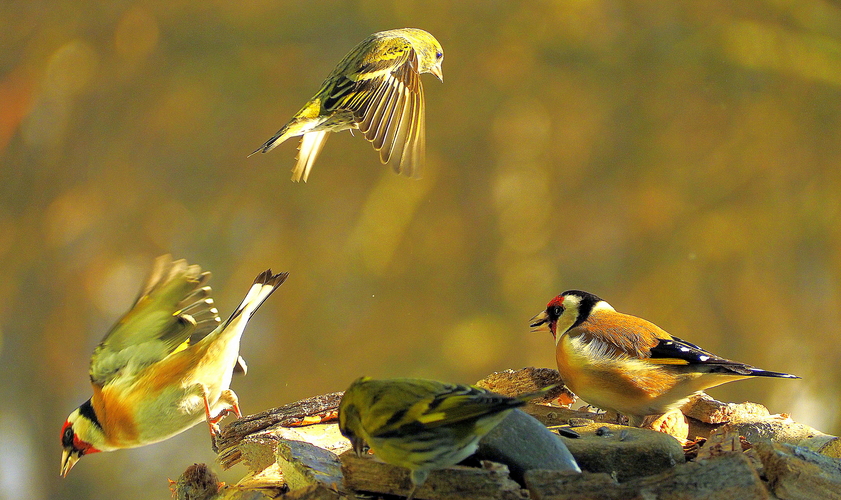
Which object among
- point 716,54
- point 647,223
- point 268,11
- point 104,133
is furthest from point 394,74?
point 716,54

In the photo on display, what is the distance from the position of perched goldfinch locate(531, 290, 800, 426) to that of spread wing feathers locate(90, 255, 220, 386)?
1.06m

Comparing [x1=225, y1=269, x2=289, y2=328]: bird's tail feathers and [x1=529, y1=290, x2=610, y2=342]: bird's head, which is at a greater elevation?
[x1=225, y1=269, x2=289, y2=328]: bird's tail feathers

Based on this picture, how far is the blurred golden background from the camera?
10.4ft

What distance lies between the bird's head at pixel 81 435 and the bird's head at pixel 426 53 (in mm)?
1353

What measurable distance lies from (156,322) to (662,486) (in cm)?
129

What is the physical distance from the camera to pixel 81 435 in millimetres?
1979

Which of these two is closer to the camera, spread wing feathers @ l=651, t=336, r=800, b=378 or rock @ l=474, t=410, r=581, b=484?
rock @ l=474, t=410, r=581, b=484

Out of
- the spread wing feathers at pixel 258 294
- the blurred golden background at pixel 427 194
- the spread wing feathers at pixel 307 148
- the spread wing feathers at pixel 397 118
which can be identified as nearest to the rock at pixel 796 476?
the spread wing feathers at pixel 397 118

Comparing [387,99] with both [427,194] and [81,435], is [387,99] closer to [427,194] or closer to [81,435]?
[81,435]

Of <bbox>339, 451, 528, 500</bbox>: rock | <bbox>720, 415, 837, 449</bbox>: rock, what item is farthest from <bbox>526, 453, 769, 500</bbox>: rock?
<bbox>720, 415, 837, 449</bbox>: rock

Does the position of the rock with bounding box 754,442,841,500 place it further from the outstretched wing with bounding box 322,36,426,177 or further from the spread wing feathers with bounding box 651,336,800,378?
the outstretched wing with bounding box 322,36,426,177

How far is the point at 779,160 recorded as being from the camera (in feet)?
12.4

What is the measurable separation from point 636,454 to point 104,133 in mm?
2777

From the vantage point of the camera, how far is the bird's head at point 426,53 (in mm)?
2143
